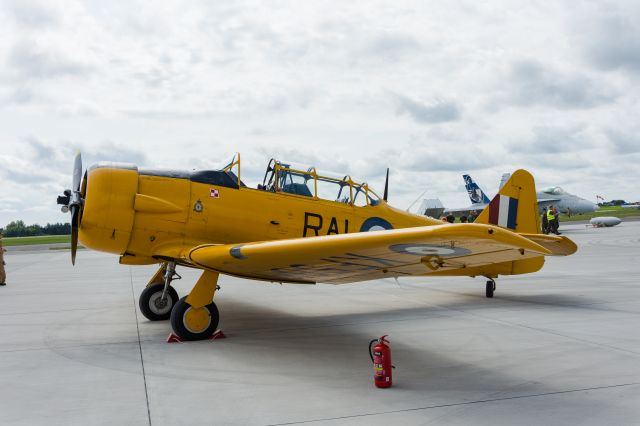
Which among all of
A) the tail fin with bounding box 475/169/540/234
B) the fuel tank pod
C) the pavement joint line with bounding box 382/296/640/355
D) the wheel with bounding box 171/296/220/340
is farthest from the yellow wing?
the tail fin with bounding box 475/169/540/234

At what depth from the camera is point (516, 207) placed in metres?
9.91

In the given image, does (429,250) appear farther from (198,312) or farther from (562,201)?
(562,201)

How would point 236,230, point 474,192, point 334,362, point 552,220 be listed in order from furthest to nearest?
point 474,192 → point 552,220 → point 236,230 → point 334,362

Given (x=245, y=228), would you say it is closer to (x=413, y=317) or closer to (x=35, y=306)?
(x=413, y=317)

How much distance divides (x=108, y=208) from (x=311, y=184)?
2.67 m

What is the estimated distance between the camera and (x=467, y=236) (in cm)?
399

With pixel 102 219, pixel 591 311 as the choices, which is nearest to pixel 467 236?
pixel 102 219

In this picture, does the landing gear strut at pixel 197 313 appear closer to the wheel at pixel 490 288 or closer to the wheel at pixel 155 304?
the wheel at pixel 155 304

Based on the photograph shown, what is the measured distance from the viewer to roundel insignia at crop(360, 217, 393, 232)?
8289mm

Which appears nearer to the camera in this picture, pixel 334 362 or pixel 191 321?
pixel 334 362

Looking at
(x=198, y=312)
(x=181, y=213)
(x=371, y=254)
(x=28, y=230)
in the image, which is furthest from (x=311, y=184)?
(x=28, y=230)

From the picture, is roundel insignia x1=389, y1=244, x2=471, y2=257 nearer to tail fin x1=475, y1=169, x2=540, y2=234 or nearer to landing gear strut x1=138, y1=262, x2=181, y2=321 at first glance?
landing gear strut x1=138, y1=262, x2=181, y2=321

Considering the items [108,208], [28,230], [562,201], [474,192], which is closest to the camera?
[108,208]

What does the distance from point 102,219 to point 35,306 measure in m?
4.22
